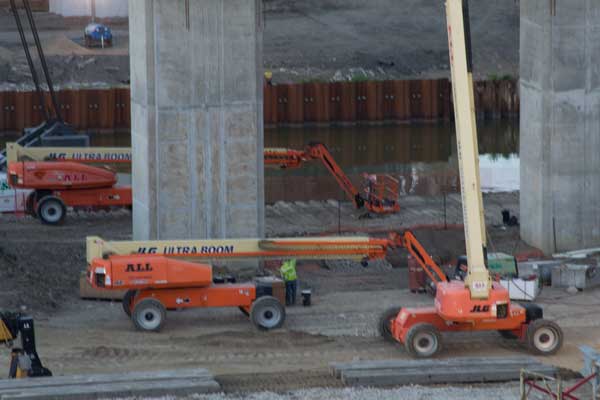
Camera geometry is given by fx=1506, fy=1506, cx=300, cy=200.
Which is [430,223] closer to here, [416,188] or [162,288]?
[416,188]

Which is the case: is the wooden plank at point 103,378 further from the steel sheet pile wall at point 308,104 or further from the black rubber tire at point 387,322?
the steel sheet pile wall at point 308,104

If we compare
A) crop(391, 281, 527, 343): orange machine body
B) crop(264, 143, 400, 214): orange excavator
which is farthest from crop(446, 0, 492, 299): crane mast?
crop(264, 143, 400, 214): orange excavator

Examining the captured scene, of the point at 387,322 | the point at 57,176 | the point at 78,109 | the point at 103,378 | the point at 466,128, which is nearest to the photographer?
the point at 103,378

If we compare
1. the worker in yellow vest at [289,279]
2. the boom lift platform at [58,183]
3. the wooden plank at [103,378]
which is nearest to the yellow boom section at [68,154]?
the boom lift platform at [58,183]

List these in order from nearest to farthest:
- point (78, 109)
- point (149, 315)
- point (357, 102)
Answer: point (149, 315) < point (78, 109) < point (357, 102)

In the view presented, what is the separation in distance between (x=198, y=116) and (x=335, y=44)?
37731 mm

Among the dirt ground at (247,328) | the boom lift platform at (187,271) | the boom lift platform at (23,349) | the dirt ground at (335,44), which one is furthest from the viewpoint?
the dirt ground at (335,44)

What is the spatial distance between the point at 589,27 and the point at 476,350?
1217 cm

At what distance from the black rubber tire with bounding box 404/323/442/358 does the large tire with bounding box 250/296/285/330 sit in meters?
3.46

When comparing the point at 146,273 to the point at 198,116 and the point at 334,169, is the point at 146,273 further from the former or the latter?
the point at 334,169

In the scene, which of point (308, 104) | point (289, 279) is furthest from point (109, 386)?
point (308, 104)

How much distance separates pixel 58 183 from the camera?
143 feet

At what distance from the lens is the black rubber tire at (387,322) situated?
31.0m

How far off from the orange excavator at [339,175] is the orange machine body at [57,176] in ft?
16.3
